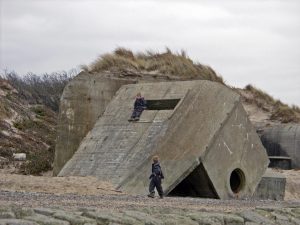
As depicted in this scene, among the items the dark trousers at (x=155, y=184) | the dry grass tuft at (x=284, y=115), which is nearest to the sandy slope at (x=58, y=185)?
the dark trousers at (x=155, y=184)

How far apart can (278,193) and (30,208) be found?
10.9 meters

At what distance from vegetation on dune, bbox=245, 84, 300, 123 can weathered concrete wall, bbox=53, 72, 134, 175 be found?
39.3ft

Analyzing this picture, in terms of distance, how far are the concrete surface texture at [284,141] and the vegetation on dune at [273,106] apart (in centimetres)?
226

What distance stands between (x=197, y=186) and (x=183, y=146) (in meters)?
1.02

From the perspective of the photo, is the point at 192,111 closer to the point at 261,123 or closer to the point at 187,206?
the point at 187,206

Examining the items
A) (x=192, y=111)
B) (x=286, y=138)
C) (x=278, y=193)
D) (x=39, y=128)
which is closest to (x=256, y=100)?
(x=286, y=138)

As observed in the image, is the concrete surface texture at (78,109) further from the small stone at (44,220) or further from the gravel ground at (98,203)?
the small stone at (44,220)

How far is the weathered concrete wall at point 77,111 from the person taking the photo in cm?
1817

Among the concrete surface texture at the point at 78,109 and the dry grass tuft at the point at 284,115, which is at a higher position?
the dry grass tuft at the point at 284,115

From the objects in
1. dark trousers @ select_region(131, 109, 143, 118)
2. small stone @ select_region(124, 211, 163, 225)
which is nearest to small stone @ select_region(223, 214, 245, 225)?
small stone @ select_region(124, 211, 163, 225)

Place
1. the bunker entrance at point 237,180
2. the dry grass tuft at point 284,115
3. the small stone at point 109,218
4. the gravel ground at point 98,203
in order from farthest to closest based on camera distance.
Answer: the dry grass tuft at point 284,115 < the bunker entrance at point 237,180 < the gravel ground at point 98,203 < the small stone at point 109,218

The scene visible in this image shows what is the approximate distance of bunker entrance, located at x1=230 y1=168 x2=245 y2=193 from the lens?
16669 mm

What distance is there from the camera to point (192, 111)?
53.8 feet

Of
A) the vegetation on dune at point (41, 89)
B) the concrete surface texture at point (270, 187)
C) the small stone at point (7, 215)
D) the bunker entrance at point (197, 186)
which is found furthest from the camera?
the vegetation on dune at point (41, 89)
